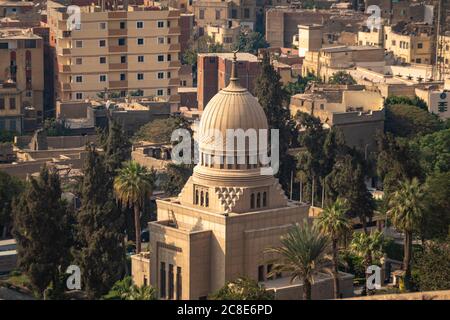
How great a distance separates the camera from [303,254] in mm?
63969

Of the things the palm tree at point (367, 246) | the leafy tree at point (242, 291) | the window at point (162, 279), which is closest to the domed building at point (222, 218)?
the window at point (162, 279)

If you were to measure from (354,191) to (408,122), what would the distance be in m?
25.9

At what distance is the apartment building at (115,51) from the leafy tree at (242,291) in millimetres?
52501

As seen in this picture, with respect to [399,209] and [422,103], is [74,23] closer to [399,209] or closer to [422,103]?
[422,103]

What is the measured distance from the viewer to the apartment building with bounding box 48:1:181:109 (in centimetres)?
11400

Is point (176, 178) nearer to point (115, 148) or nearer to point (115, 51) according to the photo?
point (115, 148)

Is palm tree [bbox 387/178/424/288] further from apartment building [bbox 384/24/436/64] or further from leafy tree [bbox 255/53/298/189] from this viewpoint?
apartment building [bbox 384/24/436/64]

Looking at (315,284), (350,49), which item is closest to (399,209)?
(315,284)

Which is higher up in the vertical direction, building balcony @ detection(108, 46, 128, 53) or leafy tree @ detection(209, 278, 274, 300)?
building balcony @ detection(108, 46, 128, 53)

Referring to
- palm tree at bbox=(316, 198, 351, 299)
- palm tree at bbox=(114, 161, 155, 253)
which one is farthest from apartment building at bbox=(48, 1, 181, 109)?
palm tree at bbox=(316, 198, 351, 299)

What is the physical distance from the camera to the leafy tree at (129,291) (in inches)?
2359

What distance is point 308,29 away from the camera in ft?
444

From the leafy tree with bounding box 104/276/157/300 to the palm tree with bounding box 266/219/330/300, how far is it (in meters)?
5.37

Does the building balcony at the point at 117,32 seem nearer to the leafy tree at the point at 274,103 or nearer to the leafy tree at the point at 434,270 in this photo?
the leafy tree at the point at 274,103
